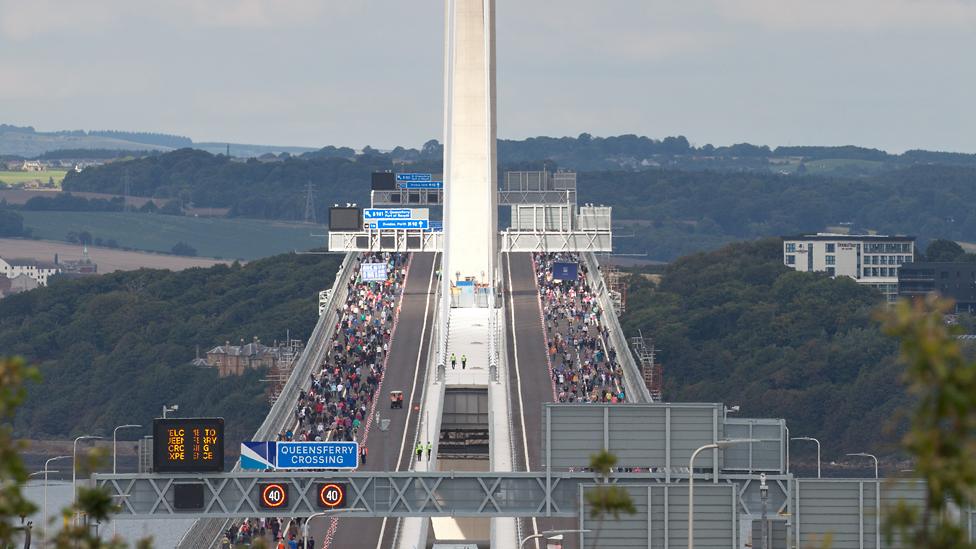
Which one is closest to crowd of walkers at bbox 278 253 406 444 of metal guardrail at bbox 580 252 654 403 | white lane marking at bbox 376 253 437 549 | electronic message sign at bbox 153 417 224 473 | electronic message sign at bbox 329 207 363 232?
white lane marking at bbox 376 253 437 549

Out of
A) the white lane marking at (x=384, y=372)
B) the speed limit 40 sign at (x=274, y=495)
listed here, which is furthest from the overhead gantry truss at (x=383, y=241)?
the speed limit 40 sign at (x=274, y=495)

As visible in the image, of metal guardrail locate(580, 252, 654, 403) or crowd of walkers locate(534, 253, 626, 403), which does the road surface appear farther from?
metal guardrail locate(580, 252, 654, 403)

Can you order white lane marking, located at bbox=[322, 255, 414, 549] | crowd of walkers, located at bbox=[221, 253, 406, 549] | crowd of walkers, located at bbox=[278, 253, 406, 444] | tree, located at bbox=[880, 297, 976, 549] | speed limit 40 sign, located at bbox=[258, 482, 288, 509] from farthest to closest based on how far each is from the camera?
crowd of walkers, located at bbox=[278, 253, 406, 444] < white lane marking, located at bbox=[322, 255, 414, 549] < crowd of walkers, located at bbox=[221, 253, 406, 549] < speed limit 40 sign, located at bbox=[258, 482, 288, 509] < tree, located at bbox=[880, 297, 976, 549]

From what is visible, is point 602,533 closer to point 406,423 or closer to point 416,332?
point 406,423

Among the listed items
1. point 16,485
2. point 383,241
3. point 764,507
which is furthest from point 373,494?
point 383,241

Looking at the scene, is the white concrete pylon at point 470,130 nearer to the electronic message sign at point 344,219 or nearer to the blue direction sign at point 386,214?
the blue direction sign at point 386,214
